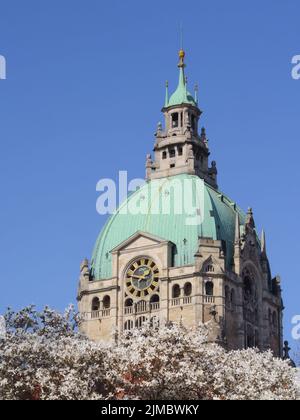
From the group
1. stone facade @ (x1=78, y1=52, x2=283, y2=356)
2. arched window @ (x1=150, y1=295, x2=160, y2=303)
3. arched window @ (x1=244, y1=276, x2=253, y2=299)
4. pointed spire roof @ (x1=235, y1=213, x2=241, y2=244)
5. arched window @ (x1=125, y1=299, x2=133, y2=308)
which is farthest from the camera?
arched window @ (x1=244, y1=276, x2=253, y2=299)

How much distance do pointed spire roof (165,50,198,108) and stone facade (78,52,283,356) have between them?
791 millimetres

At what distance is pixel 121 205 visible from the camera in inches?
5625

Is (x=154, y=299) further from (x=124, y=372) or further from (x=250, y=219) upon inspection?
(x=124, y=372)

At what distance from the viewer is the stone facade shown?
131 meters

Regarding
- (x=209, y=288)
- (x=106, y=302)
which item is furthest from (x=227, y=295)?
(x=106, y=302)

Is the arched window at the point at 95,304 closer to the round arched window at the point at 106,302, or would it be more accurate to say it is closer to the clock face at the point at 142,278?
the round arched window at the point at 106,302

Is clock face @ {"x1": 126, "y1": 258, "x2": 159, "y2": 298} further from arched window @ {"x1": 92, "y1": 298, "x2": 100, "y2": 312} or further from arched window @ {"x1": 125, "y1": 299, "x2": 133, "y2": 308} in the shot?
arched window @ {"x1": 92, "y1": 298, "x2": 100, "y2": 312}

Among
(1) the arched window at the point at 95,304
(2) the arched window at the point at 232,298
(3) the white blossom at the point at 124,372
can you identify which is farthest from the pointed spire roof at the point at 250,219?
(3) the white blossom at the point at 124,372

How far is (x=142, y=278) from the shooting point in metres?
136

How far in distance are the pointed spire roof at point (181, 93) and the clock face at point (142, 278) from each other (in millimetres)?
22408

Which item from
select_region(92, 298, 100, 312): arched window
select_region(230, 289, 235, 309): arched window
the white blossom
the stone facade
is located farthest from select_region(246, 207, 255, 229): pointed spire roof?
the white blossom

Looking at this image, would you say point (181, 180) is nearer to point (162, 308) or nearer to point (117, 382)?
point (162, 308)

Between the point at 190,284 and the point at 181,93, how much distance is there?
27.9m
